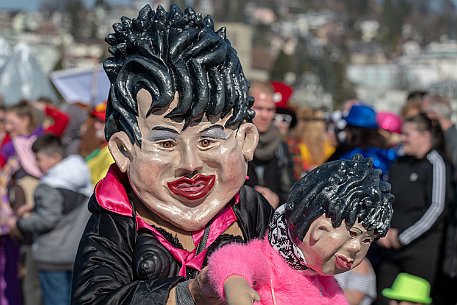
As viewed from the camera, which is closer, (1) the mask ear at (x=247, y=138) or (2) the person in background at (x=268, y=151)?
(1) the mask ear at (x=247, y=138)

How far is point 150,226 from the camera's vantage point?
3029 mm

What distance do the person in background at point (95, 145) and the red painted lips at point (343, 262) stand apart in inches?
161

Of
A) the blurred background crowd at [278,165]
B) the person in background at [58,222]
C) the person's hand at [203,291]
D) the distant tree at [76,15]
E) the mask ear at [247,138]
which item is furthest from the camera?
the distant tree at [76,15]

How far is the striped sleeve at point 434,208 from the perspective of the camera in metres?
6.63

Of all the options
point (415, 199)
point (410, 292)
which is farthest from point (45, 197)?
point (410, 292)

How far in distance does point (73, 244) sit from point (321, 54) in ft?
406

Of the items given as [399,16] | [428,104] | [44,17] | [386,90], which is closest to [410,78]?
[386,90]

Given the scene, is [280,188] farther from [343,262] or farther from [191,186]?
[343,262]

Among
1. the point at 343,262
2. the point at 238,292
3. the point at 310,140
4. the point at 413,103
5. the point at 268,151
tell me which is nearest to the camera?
the point at 238,292

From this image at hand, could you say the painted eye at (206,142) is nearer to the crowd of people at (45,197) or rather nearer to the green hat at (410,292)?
the green hat at (410,292)

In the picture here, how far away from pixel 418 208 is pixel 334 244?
4155 millimetres

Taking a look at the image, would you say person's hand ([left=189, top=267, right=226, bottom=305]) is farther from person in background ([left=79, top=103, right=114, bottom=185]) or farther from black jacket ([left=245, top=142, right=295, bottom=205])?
person in background ([left=79, top=103, right=114, bottom=185])

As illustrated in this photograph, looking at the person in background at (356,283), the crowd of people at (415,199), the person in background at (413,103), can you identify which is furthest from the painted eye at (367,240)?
the person in background at (413,103)

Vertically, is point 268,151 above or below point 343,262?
below
